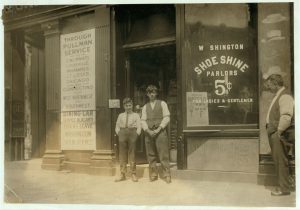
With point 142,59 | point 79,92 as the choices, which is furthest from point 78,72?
point 142,59

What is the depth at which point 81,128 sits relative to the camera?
7.00m

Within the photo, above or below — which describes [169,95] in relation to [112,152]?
above

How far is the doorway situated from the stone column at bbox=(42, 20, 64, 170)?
1.40 metres

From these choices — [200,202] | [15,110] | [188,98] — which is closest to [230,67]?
[188,98]

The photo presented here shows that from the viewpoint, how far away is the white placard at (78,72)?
6.95 m

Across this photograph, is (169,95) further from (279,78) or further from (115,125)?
(279,78)

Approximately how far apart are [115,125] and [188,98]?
147cm

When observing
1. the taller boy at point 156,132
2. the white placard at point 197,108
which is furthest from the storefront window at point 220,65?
the taller boy at point 156,132

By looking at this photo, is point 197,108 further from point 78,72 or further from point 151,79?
point 78,72

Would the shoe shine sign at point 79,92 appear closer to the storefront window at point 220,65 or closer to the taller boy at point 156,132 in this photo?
the taller boy at point 156,132

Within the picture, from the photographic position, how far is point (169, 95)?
7.05 metres

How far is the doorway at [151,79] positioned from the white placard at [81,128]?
0.81 meters

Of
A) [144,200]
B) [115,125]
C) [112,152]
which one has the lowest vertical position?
[144,200]

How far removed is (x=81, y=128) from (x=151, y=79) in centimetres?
151
